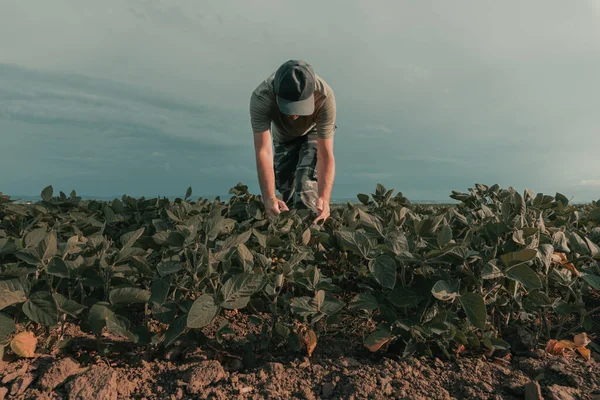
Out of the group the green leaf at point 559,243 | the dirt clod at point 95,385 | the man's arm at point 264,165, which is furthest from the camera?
the man's arm at point 264,165

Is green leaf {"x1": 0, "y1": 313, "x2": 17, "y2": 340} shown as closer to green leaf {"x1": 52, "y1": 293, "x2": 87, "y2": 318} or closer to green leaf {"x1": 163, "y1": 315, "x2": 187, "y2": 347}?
green leaf {"x1": 52, "y1": 293, "x2": 87, "y2": 318}

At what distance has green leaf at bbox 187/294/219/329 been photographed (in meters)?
1.60

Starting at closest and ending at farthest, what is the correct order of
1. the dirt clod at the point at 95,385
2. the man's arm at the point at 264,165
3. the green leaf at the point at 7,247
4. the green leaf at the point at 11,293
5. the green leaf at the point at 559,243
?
the dirt clod at the point at 95,385, the green leaf at the point at 11,293, the green leaf at the point at 7,247, the green leaf at the point at 559,243, the man's arm at the point at 264,165

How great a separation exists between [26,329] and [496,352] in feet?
7.60

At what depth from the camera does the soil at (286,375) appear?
1.65m

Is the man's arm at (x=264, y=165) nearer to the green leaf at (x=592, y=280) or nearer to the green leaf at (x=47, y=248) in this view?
the green leaf at (x=47, y=248)

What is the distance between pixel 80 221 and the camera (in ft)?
9.46


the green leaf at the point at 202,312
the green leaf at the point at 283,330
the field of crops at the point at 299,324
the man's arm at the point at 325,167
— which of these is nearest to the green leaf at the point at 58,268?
the field of crops at the point at 299,324

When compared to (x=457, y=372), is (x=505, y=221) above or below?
above

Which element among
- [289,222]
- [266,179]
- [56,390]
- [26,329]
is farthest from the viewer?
[266,179]

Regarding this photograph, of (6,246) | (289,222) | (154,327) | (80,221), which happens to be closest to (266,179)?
(289,222)

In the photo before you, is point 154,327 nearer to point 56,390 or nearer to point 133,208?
point 56,390

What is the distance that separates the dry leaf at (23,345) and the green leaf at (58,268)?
33 cm

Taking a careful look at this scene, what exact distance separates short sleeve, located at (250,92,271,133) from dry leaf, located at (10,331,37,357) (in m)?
2.62
